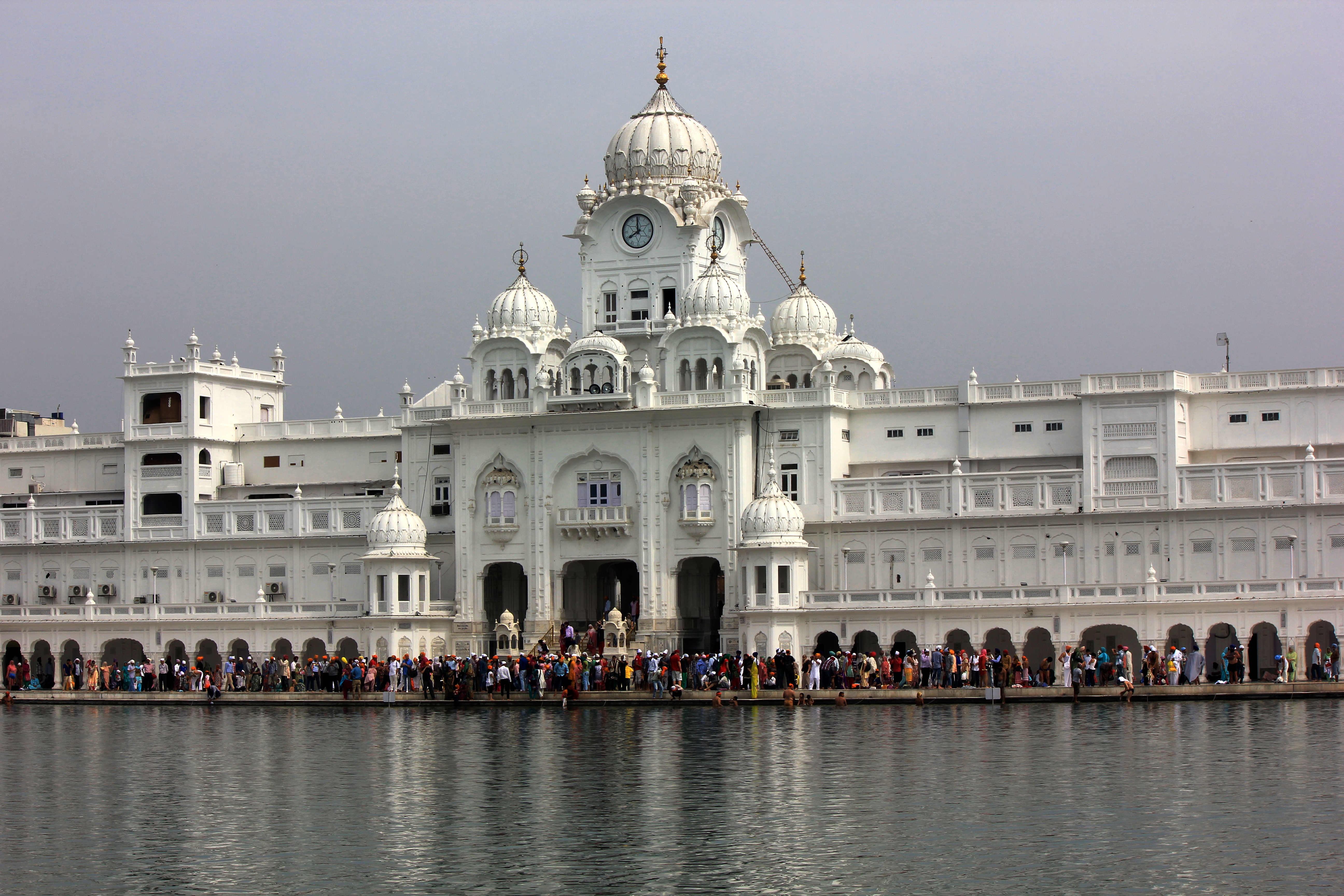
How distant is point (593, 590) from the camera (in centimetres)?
7081

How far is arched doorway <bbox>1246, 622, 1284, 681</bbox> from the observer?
59219 mm

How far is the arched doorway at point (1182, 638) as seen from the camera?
196ft

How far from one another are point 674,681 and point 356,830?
2646 cm

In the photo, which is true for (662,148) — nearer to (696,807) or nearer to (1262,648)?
(1262,648)

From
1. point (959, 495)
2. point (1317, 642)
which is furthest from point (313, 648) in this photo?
point (1317, 642)

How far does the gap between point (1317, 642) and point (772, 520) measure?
16.2 m

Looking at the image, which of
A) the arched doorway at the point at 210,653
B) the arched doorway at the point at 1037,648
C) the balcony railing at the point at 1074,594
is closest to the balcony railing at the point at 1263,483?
the balcony railing at the point at 1074,594

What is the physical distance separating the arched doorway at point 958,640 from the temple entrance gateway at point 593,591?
11063 millimetres

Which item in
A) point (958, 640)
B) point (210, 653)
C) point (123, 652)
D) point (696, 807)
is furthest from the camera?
point (123, 652)

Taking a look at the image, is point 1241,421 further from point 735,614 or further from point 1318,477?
point 735,614

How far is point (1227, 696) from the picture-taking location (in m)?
51.4

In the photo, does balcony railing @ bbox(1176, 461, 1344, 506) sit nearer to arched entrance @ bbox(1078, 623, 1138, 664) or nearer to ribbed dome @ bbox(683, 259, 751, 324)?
arched entrance @ bbox(1078, 623, 1138, 664)

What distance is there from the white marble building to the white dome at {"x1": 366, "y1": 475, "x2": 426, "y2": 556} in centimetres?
9

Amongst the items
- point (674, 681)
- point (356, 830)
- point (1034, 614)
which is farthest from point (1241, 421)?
point (356, 830)
